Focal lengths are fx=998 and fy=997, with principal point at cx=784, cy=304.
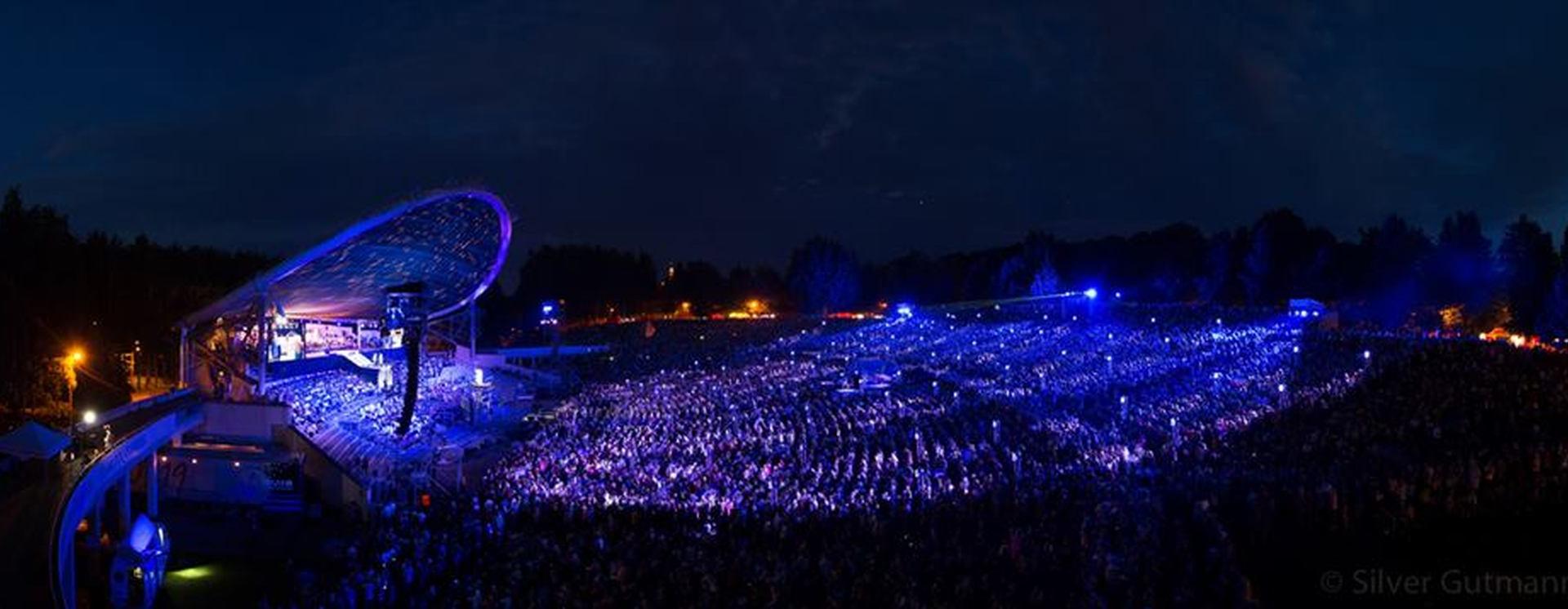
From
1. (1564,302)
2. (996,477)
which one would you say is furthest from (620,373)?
(1564,302)

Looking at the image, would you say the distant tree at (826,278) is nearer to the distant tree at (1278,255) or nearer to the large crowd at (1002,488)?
the distant tree at (1278,255)

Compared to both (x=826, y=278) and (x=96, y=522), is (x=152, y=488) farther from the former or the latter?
(x=826, y=278)

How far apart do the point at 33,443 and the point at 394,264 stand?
804 inches

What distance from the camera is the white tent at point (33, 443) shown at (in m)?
14.4

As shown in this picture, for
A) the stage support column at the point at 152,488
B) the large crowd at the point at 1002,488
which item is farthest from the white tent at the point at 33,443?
the large crowd at the point at 1002,488

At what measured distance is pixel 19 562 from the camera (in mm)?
10844

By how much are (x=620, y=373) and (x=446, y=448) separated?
60.4 feet

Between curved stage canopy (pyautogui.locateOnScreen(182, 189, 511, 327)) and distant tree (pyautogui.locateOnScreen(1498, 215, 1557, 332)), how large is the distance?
4088 cm

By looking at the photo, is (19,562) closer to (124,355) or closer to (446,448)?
(446,448)

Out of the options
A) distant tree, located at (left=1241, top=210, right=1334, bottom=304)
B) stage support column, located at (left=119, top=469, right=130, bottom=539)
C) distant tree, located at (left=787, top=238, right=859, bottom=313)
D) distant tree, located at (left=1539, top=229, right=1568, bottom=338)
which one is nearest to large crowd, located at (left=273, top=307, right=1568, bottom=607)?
stage support column, located at (left=119, top=469, right=130, bottom=539)

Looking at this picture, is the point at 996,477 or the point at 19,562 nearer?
the point at 19,562

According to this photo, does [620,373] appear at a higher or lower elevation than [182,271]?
lower

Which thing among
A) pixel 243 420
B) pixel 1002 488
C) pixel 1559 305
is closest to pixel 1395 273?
pixel 1559 305

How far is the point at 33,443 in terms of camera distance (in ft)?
47.9
